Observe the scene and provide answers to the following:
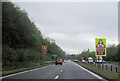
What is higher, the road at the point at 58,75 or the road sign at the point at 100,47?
the road sign at the point at 100,47

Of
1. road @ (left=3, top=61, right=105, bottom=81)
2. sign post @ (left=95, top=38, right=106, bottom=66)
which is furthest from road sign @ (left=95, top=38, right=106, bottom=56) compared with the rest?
road @ (left=3, top=61, right=105, bottom=81)

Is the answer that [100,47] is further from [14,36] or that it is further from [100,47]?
[14,36]

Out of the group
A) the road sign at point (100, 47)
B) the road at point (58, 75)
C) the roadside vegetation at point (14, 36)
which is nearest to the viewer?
the road at point (58, 75)

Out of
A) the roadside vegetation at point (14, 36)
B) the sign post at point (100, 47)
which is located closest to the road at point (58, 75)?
the sign post at point (100, 47)

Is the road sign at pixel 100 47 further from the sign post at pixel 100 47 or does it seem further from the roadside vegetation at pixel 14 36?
the roadside vegetation at pixel 14 36

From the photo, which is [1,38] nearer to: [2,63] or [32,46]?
[2,63]

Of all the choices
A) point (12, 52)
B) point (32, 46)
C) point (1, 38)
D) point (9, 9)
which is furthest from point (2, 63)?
point (32, 46)

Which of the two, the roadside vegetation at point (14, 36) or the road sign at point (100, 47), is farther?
the roadside vegetation at point (14, 36)

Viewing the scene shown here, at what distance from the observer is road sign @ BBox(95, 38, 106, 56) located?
1795 centimetres

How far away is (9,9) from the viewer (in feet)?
136

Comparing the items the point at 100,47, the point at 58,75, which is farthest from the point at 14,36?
the point at 100,47

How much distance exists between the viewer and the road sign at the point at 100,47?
58.9ft

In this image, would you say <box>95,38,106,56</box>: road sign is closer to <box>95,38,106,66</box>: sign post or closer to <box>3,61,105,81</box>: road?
<box>95,38,106,66</box>: sign post

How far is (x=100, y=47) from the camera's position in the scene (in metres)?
18.0
